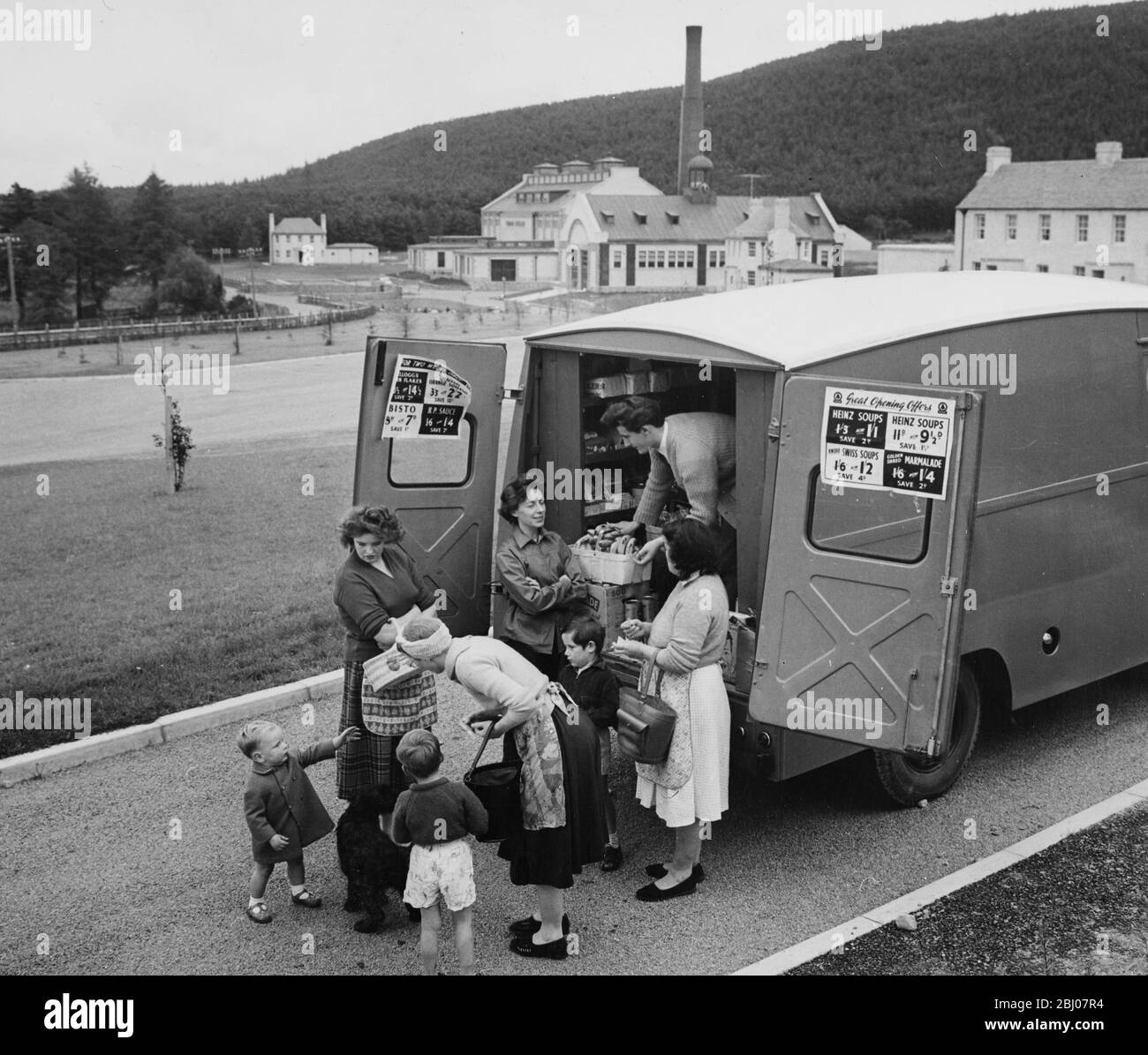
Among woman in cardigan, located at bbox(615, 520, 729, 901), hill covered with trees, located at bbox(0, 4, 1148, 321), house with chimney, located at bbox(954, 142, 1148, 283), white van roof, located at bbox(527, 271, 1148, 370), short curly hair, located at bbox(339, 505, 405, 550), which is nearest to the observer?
woman in cardigan, located at bbox(615, 520, 729, 901)

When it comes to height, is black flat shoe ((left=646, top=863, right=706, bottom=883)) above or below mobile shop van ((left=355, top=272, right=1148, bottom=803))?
below

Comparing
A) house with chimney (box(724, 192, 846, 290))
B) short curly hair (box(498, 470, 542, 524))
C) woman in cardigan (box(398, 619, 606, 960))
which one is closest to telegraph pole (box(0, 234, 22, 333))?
house with chimney (box(724, 192, 846, 290))

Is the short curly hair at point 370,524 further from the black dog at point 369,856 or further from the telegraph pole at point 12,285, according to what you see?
the telegraph pole at point 12,285

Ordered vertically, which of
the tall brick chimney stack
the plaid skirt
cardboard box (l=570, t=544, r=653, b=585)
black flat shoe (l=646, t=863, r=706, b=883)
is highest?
the tall brick chimney stack

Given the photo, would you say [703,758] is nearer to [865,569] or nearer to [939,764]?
[865,569]

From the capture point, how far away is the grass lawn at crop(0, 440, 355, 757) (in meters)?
9.62

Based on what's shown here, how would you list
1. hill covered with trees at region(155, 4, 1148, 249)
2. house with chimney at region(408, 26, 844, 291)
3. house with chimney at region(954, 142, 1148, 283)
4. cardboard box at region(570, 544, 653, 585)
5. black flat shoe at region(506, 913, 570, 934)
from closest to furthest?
black flat shoe at region(506, 913, 570, 934)
cardboard box at region(570, 544, 653, 585)
house with chimney at region(954, 142, 1148, 283)
house with chimney at region(408, 26, 844, 291)
hill covered with trees at region(155, 4, 1148, 249)

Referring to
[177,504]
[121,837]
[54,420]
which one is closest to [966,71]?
[54,420]

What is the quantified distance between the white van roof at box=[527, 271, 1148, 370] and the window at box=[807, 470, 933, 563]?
674 millimetres

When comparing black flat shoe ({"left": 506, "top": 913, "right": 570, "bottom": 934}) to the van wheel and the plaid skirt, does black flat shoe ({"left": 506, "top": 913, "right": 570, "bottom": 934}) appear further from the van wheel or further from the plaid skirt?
the van wheel

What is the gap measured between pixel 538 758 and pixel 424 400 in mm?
3085

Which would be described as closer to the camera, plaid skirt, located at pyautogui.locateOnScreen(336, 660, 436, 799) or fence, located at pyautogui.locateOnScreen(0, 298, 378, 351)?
plaid skirt, located at pyautogui.locateOnScreen(336, 660, 436, 799)

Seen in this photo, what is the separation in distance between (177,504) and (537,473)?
1178 centimetres

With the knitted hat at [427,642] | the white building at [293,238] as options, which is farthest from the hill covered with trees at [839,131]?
the knitted hat at [427,642]
